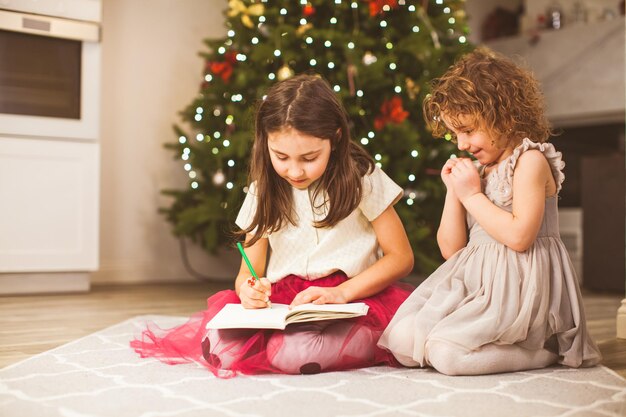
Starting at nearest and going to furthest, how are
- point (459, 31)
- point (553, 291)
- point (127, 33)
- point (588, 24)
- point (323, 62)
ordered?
point (553, 291), point (323, 62), point (459, 31), point (127, 33), point (588, 24)

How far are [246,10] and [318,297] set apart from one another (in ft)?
6.74

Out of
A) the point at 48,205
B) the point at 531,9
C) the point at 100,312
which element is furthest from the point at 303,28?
the point at 531,9

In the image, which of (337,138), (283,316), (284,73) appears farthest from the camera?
(284,73)

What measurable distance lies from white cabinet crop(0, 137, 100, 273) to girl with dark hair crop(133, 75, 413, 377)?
5.17ft

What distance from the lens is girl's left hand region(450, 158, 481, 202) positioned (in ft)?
5.14

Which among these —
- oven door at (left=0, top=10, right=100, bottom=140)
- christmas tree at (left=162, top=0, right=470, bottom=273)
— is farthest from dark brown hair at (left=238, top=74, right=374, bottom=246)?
oven door at (left=0, top=10, right=100, bottom=140)

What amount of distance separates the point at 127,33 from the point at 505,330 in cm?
294

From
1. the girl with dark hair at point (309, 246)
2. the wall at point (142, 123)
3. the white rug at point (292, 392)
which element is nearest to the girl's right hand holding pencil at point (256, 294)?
the girl with dark hair at point (309, 246)

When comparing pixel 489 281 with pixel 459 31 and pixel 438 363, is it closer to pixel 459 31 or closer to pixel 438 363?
pixel 438 363

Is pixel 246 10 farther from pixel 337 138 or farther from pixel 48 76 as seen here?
pixel 337 138

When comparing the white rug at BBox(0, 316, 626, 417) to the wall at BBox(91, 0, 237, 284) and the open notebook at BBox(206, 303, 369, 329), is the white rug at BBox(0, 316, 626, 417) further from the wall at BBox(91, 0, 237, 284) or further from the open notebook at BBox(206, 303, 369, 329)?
the wall at BBox(91, 0, 237, 284)

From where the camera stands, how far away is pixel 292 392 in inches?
50.9

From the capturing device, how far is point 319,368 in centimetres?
148

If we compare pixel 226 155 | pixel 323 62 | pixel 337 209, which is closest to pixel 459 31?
pixel 323 62
